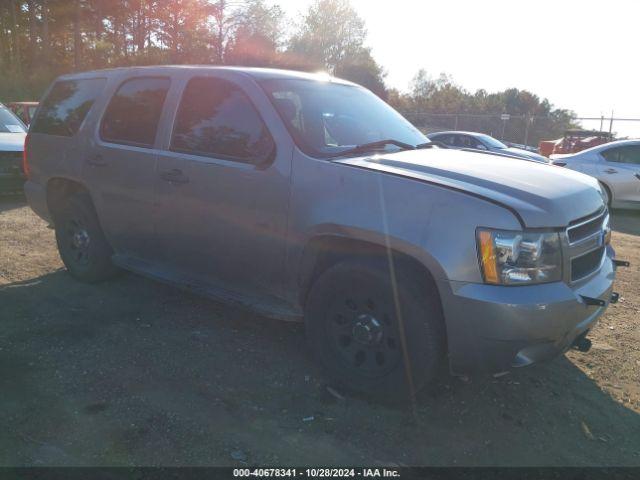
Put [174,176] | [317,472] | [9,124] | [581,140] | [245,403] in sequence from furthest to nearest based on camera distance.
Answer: [581,140]
[9,124]
[174,176]
[245,403]
[317,472]

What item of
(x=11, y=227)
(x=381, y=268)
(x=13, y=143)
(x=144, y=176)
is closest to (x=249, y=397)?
(x=381, y=268)

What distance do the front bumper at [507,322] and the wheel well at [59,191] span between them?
3849 mm

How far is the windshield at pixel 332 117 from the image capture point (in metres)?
3.61

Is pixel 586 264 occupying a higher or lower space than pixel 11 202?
higher

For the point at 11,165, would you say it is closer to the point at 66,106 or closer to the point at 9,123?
the point at 9,123

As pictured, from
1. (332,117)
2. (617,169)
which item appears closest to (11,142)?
(332,117)

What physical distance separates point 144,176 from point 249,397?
200cm

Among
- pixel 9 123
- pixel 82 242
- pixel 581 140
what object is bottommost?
pixel 82 242

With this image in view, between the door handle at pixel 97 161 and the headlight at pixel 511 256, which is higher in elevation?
the door handle at pixel 97 161

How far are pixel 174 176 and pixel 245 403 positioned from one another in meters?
1.77

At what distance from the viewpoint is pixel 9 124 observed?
33.9 feet

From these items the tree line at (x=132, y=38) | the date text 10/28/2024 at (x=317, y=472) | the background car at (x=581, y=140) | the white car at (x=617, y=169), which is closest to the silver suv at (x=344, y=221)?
the date text 10/28/2024 at (x=317, y=472)

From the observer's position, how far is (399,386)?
3.14m

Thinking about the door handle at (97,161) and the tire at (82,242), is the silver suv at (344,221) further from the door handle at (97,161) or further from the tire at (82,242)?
the tire at (82,242)
